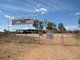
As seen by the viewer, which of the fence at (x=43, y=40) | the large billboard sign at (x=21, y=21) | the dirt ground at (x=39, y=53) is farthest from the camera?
the large billboard sign at (x=21, y=21)

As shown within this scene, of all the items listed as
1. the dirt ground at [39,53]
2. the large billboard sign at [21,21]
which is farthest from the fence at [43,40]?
the dirt ground at [39,53]

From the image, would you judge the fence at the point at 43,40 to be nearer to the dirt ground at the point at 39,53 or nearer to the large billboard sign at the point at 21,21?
the large billboard sign at the point at 21,21

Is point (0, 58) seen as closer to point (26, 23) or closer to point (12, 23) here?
point (26, 23)

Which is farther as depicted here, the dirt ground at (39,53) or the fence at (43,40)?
the fence at (43,40)

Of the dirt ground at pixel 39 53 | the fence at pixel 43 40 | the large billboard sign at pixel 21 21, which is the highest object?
the large billboard sign at pixel 21 21

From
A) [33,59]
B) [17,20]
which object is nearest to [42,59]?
[33,59]

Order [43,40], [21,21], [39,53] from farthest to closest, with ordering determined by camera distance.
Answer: [21,21], [43,40], [39,53]

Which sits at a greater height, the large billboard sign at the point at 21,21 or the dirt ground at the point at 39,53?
the large billboard sign at the point at 21,21

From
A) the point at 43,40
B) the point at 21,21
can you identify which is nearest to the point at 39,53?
the point at 43,40

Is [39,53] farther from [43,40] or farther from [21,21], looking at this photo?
[21,21]

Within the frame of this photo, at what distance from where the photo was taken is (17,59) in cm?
1217

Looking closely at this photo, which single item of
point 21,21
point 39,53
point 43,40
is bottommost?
point 39,53

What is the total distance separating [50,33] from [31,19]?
10130 millimetres

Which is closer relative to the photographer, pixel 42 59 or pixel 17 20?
pixel 42 59
